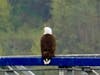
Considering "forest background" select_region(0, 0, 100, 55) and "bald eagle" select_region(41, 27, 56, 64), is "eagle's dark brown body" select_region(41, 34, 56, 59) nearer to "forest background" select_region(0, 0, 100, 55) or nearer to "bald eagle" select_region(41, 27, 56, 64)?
"bald eagle" select_region(41, 27, 56, 64)

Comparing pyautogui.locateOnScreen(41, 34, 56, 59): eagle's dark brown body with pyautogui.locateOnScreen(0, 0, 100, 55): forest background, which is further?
pyautogui.locateOnScreen(0, 0, 100, 55): forest background

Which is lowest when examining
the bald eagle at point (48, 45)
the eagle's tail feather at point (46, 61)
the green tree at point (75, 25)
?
the green tree at point (75, 25)

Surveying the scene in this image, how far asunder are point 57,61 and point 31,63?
0.79 ft

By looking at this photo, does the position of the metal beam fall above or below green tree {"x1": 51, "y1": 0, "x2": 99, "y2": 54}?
above

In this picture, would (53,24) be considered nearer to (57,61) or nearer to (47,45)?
(47,45)

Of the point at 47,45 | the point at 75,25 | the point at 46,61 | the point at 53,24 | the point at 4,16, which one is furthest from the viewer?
the point at 4,16

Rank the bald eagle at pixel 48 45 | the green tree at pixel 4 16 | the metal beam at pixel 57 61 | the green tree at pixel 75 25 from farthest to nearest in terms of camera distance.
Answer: the green tree at pixel 4 16 < the green tree at pixel 75 25 < the bald eagle at pixel 48 45 < the metal beam at pixel 57 61

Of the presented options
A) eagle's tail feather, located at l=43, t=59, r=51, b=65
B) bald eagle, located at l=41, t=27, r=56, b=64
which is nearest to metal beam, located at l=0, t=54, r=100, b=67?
eagle's tail feather, located at l=43, t=59, r=51, b=65

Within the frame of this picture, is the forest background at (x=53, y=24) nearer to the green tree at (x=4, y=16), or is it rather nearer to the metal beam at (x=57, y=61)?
the green tree at (x=4, y=16)

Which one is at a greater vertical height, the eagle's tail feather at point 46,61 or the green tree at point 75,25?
the eagle's tail feather at point 46,61

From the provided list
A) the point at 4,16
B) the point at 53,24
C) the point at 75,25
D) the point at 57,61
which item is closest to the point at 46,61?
the point at 57,61

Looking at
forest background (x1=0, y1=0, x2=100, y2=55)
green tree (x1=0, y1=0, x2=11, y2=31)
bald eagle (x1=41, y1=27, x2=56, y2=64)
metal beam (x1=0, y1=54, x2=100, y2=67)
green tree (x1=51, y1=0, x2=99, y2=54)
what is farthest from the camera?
green tree (x1=0, y1=0, x2=11, y2=31)

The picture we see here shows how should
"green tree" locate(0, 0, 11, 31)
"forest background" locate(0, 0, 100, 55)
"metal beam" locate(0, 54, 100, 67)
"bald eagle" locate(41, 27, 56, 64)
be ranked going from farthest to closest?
"green tree" locate(0, 0, 11, 31)
"forest background" locate(0, 0, 100, 55)
"bald eagle" locate(41, 27, 56, 64)
"metal beam" locate(0, 54, 100, 67)

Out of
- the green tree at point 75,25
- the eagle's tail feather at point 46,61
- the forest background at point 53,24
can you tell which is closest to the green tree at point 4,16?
the forest background at point 53,24
